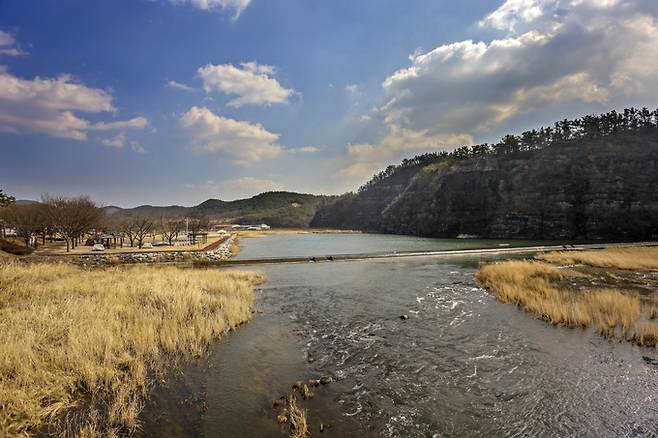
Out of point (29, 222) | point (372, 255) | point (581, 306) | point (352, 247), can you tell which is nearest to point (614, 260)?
point (581, 306)

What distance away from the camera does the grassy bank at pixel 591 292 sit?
1537 cm

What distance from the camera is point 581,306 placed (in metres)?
17.5

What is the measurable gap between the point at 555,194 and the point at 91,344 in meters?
109

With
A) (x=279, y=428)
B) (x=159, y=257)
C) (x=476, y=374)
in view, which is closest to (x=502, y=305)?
(x=476, y=374)

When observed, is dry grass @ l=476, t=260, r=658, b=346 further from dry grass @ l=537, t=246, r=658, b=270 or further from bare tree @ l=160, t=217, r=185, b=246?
bare tree @ l=160, t=217, r=185, b=246

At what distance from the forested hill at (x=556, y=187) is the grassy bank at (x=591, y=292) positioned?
52625mm

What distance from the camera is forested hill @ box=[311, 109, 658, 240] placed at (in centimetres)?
8112

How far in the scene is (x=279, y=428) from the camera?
7695 millimetres

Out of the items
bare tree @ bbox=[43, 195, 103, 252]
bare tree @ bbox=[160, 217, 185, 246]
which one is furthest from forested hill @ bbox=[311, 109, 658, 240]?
bare tree @ bbox=[43, 195, 103, 252]

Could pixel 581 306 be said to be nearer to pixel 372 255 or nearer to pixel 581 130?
pixel 372 255

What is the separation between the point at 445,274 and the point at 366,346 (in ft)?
72.3

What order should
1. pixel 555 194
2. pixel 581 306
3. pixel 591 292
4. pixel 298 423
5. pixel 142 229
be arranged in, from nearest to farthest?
pixel 298 423 < pixel 581 306 < pixel 591 292 < pixel 142 229 < pixel 555 194

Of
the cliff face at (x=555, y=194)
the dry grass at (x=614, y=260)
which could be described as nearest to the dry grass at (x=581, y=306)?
the dry grass at (x=614, y=260)

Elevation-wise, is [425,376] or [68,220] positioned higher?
[68,220]
